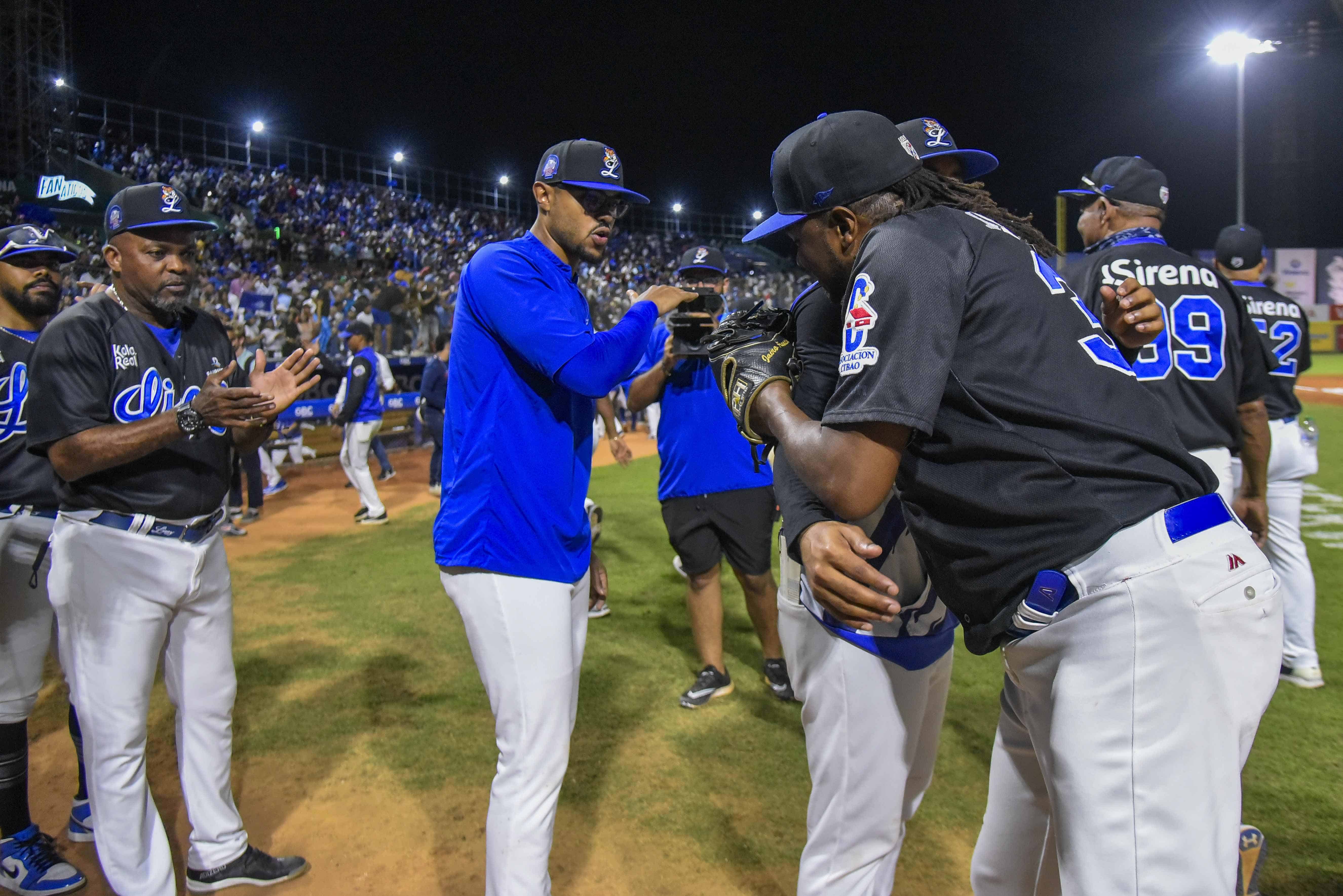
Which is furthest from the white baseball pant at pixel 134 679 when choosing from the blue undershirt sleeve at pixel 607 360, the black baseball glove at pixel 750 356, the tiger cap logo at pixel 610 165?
the black baseball glove at pixel 750 356

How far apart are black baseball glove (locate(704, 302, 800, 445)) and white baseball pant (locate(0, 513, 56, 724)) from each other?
10.2ft

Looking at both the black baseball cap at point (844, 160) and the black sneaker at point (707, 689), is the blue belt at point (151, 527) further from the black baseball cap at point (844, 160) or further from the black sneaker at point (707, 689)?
the black sneaker at point (707, 689)

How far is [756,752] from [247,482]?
7871mm

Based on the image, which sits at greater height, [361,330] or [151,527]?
[361,330]

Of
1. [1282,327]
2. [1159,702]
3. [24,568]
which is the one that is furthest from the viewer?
[1282,327]

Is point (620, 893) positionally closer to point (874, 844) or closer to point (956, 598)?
point (874, 844)

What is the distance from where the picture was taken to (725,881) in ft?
9.52

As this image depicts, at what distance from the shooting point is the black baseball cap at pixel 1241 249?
5.06m

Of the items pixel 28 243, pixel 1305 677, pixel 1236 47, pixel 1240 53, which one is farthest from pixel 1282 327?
pixel 1236 47

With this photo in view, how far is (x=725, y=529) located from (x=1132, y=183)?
262 centimetres

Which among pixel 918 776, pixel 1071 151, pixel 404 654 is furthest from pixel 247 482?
pixel 1071 151

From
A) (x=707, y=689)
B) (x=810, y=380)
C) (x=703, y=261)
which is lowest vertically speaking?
(x=707, y=689)

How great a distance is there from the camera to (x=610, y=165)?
102 inches

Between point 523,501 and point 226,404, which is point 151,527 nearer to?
point 226,404
